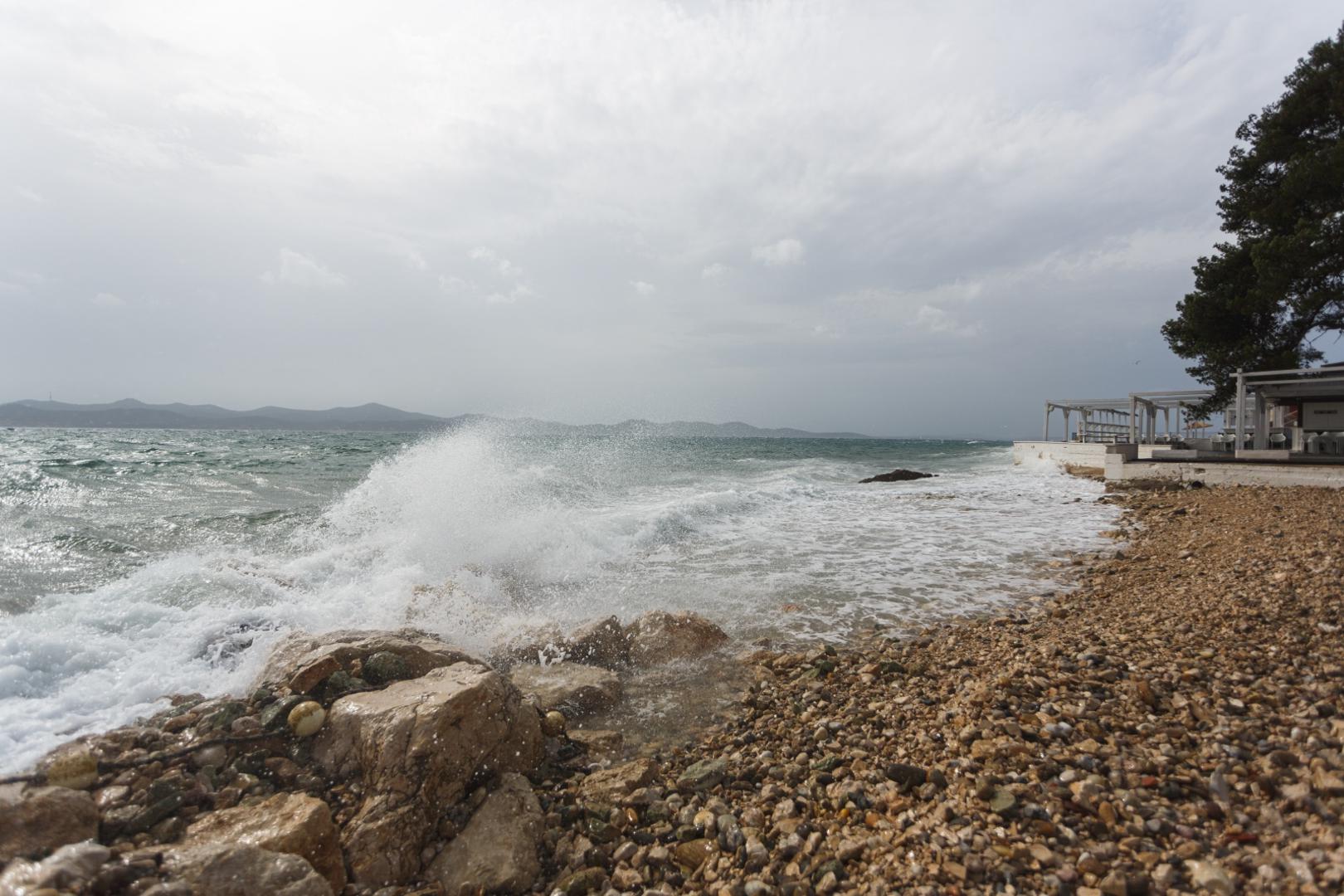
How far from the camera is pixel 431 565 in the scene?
8.80 metres

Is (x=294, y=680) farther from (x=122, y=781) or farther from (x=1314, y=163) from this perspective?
(x=1314, y=163)

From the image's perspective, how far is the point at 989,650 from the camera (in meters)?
4.88

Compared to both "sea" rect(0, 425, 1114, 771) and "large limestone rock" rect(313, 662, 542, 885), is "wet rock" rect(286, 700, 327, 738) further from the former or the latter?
"sea" rect(0, 425, 1114, 771)

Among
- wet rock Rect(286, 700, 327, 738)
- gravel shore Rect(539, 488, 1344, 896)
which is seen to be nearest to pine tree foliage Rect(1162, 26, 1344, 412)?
gravel shore Rect(539, 488, 1344, 896)

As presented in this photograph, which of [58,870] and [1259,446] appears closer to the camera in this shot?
[58,870]

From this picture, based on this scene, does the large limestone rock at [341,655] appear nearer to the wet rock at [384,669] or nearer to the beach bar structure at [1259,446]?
the wet rock at [384,669]

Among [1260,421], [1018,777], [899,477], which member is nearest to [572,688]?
[1018,777]

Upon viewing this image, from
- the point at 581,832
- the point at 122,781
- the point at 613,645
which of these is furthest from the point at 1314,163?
the point at 122,781

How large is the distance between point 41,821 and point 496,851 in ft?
6.13

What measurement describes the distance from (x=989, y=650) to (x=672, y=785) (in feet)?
9.94

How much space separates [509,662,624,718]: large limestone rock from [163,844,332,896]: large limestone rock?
208 cm

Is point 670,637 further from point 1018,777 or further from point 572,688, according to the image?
point 1018,777

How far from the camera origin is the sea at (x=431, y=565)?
4.98 m

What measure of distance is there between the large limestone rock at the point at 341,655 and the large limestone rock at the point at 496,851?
4.86ft
